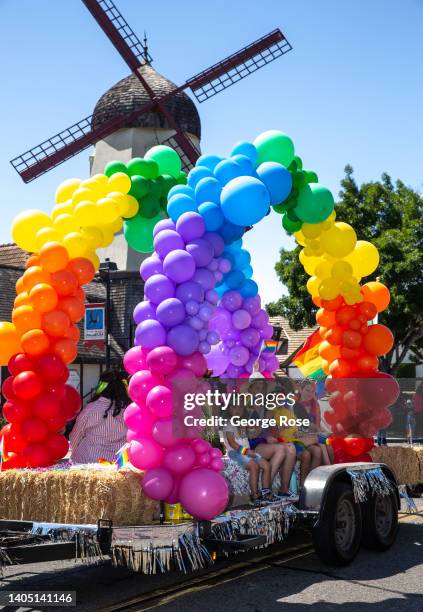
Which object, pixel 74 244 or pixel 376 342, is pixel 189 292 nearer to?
pixel 74 244

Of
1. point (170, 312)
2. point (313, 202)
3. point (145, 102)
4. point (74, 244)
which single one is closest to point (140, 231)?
point (74, 244)

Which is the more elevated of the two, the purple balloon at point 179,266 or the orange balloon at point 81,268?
the orange balloon at point 81,268

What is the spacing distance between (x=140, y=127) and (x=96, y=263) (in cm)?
2461

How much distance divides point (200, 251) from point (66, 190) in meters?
2.58

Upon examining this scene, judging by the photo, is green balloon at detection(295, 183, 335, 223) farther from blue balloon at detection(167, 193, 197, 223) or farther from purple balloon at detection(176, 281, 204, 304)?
purple balloon at detection(176, 281, 204, 304)

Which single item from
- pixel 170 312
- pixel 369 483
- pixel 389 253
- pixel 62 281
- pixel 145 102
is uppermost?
pixel 145 102

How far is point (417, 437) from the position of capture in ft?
41.6

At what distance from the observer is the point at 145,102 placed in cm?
3262

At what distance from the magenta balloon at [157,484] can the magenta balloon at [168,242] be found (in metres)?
2.09

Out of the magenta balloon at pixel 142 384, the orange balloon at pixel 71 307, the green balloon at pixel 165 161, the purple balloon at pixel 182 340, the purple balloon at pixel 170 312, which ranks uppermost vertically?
the green balloon at pixel 165 161

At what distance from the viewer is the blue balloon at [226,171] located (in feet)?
26.7

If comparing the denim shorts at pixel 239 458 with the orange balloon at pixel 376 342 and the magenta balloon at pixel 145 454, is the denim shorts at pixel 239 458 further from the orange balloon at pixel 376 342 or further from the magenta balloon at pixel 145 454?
the orange balloon at pixel 376 342

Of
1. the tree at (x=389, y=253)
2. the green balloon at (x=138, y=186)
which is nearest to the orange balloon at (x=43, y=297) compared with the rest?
the green balloon at (x=138, y=186)

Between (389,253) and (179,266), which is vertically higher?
(389,253)
